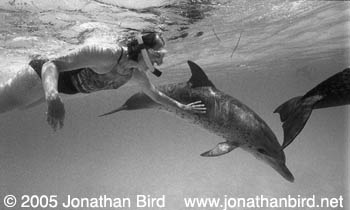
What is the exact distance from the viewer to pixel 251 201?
19.4m

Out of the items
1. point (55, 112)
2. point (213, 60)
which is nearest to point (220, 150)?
point (55, 112)

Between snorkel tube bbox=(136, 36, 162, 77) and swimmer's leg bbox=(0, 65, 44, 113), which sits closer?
snorkel tube bbox=(136, 36, 162, 77)

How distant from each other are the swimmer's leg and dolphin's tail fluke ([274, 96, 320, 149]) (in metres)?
4.34

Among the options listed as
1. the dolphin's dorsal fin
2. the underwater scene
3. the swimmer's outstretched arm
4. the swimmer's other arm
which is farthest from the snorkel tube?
the dolphin's dorsal fin

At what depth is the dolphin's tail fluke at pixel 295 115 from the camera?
5898 mm

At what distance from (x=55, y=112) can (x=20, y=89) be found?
214 cm

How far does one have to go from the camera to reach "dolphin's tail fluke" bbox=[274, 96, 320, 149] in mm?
5898

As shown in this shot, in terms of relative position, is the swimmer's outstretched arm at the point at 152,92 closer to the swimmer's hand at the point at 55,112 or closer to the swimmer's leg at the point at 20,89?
the swimmer's leg at the point at 20,89

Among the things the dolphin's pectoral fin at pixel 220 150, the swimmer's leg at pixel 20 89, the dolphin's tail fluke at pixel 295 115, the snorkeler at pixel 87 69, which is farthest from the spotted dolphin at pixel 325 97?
the swimmer's leg at pixel 20 89

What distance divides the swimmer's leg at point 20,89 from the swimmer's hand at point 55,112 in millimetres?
1828

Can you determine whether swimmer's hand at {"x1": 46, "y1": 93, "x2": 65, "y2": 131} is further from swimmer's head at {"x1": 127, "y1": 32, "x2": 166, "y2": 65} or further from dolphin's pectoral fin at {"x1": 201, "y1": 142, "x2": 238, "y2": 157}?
dolphin's pectoral fin at {"x1": 201, "y1": 142, "x2": 238, "y2": 157}

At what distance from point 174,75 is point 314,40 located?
11582mm

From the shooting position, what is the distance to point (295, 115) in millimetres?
6230

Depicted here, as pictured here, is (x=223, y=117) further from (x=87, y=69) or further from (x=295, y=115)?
(x=87, y=69)
